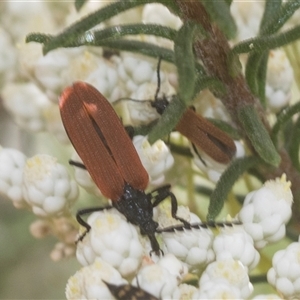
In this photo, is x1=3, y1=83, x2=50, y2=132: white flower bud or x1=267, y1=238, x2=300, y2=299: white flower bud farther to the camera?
x1=3, y1=83, x2=50, y2=132: white flower bud

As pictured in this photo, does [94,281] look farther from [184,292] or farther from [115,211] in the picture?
[115,211]

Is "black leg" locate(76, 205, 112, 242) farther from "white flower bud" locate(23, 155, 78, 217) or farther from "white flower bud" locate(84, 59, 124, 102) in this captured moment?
"white flower bud" locate(84, 59, 124, 102)

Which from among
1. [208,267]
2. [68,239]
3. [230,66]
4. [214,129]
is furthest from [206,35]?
[68,239]

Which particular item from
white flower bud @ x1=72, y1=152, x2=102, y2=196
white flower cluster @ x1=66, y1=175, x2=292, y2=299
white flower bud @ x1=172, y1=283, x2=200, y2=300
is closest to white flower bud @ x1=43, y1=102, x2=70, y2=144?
white flower bud @ x1=72, y1=152, x2=102, y2=196

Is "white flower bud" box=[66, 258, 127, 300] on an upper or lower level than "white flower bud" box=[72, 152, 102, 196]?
lower

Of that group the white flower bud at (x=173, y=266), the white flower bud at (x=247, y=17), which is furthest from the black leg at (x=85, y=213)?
the white flower bud at (x=247, y=17)

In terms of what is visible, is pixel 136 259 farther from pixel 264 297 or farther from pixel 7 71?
pixel 7 71

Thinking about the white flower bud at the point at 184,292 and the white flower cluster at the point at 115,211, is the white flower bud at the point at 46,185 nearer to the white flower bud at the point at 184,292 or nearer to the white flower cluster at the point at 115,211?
the white flower cluster at the point at 115,211
